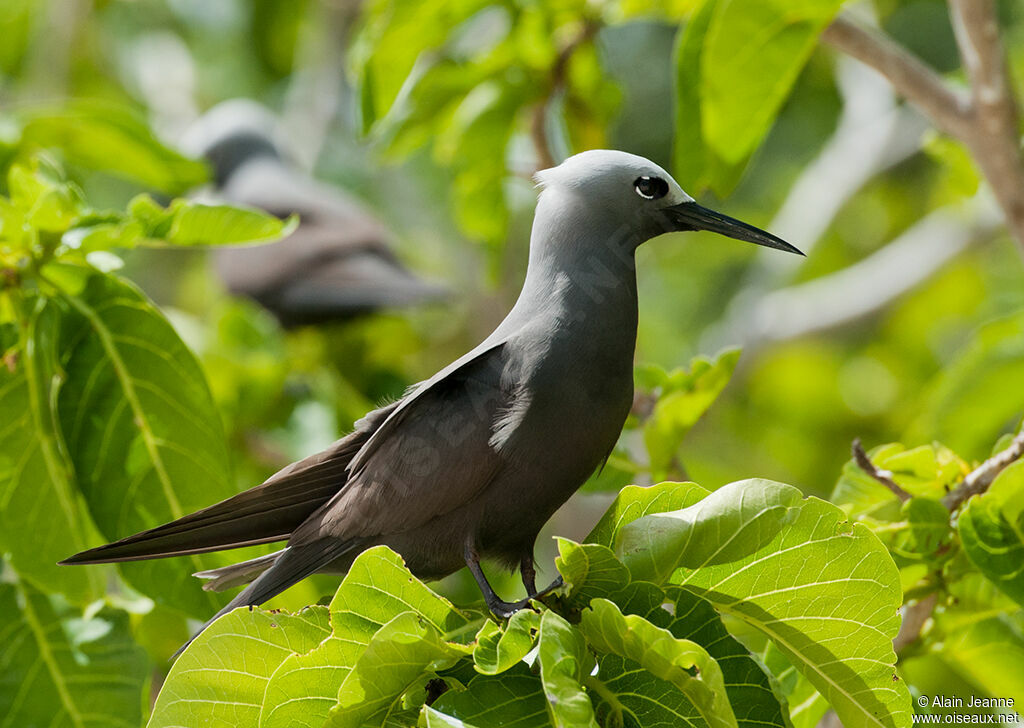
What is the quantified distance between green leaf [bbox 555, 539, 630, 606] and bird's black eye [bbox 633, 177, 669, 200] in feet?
1.96

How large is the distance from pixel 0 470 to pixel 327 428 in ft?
7.09

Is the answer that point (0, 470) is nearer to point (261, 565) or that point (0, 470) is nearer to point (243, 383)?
point (261, 565)

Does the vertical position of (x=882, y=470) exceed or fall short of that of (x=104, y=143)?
it falls short

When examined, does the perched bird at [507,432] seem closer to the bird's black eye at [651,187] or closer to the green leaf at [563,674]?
the bird's black eye at [651,187]

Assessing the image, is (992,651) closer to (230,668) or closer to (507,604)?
(507,604)

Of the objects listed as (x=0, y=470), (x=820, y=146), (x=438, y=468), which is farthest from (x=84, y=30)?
(x=438, y=468)

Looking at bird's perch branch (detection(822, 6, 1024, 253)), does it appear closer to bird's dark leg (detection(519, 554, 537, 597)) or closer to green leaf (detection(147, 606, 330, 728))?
bird's dark leg (detection(519, 554, 537, 597))

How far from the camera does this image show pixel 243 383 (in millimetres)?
4500

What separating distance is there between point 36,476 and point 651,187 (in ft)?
4.63

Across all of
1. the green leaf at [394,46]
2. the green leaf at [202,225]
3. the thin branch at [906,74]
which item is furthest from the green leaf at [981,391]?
the green leaf at [202,225]

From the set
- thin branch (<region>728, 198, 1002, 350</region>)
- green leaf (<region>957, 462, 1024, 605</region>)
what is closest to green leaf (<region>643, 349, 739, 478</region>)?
green leaf (<region>957, 462, 1024, 605</region>)

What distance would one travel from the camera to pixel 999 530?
2080 millimetres

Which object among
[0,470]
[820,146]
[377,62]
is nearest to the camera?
[0,470]

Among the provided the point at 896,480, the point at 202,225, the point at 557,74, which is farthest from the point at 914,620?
the point at 557,74
